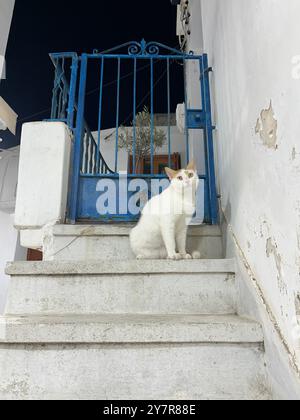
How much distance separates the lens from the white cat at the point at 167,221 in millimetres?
1480

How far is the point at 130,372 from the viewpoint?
856 millimetres

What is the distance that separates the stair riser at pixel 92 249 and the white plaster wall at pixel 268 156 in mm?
244

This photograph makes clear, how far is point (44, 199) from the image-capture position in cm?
172

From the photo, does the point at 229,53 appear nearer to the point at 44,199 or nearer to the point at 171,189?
the point at 171,189

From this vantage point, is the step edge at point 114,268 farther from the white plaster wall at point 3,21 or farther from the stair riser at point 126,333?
the white plaster wall at point 3,21

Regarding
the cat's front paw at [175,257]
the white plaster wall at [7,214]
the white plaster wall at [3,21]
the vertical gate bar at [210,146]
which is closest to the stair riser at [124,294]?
the cat's front paw at [175,257]

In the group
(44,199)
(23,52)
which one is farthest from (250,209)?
(23,52)

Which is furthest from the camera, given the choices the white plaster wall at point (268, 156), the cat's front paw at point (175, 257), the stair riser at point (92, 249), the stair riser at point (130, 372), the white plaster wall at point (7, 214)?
the white plaster wall at point (7, 214)

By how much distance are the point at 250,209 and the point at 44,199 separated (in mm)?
1175

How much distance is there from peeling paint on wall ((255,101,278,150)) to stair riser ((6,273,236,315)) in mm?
576

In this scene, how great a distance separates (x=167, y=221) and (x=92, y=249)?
0.44 meters

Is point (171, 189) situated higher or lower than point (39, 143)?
lower

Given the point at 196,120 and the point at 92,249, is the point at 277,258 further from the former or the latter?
the point at 196,120

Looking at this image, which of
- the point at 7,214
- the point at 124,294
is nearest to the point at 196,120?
the point at 124,294
